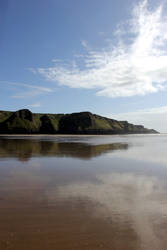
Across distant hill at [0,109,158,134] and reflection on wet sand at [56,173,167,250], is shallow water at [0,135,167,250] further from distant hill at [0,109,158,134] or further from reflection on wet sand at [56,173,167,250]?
distant hill at [0,109,158,134]

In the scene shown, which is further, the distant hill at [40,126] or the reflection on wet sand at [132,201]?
the distant hill at [40,126]

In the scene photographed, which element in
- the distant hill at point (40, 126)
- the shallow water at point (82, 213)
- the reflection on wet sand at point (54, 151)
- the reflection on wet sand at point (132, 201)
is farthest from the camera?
the distant hill at point (40, 126)

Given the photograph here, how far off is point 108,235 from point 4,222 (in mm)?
3360

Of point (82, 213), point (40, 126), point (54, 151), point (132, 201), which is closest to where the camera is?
point (82, 213)

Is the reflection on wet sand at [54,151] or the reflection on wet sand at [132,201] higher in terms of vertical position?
the reflection on wet sand at [54,151]

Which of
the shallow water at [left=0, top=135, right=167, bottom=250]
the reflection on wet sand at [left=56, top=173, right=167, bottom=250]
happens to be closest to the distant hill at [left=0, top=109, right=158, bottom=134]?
the shallow water at [left=0, top=135, right=167, bottom=250]

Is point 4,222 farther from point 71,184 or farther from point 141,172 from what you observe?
point 141,172

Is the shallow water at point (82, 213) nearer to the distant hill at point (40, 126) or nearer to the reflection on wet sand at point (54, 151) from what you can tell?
the reflection on wet sand at point (54, 151)

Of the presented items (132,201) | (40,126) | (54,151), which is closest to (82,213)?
(132,201)

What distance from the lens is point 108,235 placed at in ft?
17.1

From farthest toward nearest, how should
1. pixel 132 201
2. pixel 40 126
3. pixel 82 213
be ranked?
pixel 40 126, pixel 132 201, pixel 82 213

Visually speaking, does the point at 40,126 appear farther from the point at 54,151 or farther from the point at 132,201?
the point at 132,201

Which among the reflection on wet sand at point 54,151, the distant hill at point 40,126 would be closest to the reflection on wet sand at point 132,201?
the reflection on wet sand at point 54,151

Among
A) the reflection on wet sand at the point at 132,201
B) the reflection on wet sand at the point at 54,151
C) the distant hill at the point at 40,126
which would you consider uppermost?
the distant hill at the point at 40,126
